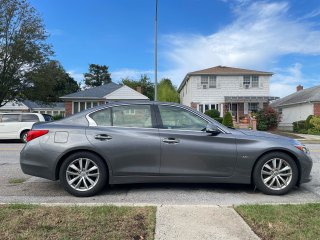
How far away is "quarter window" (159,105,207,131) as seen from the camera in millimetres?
5871

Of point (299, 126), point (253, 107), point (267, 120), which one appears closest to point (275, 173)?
point (267, 120)

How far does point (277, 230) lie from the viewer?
3.97 metres

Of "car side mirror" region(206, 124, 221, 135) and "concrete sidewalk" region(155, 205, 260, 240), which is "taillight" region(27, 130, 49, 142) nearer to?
"concrete sidewalk" region(155, 205, 260, 240)

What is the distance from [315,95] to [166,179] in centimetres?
2953

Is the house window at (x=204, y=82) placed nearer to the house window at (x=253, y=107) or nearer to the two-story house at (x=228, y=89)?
the two-story house at (x=228, y=89)

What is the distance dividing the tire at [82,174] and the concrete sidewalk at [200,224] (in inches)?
52.4

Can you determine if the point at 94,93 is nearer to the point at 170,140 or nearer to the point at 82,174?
the point at 82,174

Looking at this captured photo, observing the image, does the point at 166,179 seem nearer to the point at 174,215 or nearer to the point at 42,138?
the point at 174,215

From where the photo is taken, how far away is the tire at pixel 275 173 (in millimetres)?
5754

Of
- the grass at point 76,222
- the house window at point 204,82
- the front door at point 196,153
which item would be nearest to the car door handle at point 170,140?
the front door at point 196,153

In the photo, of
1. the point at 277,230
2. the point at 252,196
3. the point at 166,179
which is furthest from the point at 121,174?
the point at 277,230

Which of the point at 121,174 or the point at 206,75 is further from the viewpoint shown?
the point at 206,75

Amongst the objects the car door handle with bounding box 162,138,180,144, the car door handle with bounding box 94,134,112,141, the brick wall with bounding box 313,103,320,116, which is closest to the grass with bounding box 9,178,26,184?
the car door handle with bounding box 94,134,112,141

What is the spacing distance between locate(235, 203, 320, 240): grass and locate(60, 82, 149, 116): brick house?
103 feet
